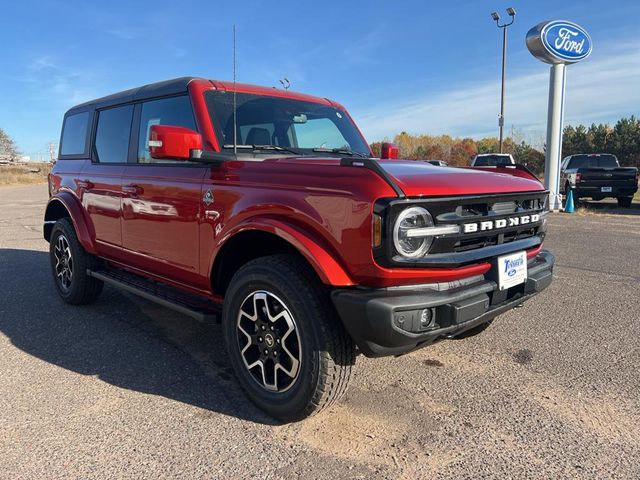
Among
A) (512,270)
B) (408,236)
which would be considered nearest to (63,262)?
(408,236)

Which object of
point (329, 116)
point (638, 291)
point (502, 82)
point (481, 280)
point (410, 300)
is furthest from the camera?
point (502, 82)

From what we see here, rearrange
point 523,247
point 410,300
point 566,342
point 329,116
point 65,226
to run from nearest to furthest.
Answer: point 410,300 → point 523,247 → point 566,342 → point 329,116 → point 65,226

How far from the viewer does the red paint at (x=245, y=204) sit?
2416 millimetres

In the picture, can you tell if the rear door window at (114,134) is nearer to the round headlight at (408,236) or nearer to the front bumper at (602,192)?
the round headlight at (408,236)

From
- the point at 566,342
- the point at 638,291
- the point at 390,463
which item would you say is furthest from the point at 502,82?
the point at 390,463

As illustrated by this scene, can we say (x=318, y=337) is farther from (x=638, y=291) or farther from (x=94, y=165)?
(x=638, y=291)

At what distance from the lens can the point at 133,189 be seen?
3863 mm

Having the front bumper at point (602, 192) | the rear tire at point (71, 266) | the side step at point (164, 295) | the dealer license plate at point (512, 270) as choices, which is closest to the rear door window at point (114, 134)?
the rear tire at point (71, 266)

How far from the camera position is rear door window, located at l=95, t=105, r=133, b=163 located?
13.9ft

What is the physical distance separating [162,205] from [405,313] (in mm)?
2048

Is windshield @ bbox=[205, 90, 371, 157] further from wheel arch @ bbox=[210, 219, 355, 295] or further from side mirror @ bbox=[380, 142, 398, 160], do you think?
wheel arch @ bbox=[210, 219, 355, 295]

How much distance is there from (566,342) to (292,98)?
293 centimetres

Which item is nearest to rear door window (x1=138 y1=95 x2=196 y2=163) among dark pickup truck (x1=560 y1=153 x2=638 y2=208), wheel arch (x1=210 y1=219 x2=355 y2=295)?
wheel arch (x1=210 y1=219 x2=355 y2=295)

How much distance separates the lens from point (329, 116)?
4.21 m
